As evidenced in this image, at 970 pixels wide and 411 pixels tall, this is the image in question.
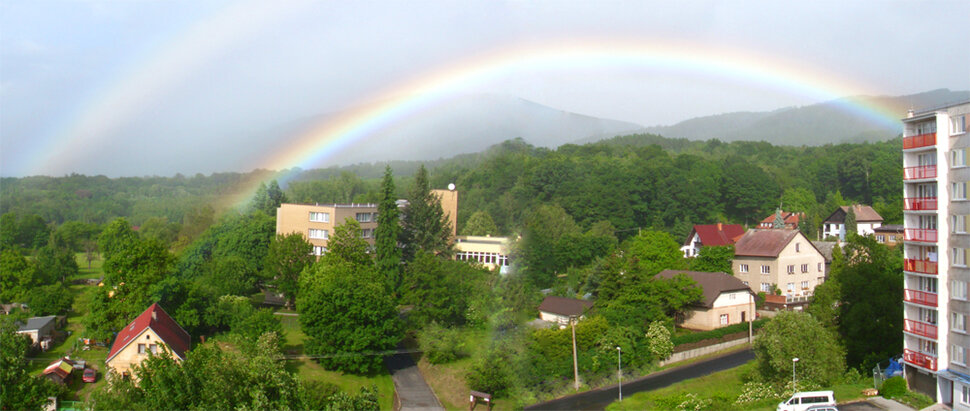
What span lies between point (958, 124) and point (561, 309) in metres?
11.0

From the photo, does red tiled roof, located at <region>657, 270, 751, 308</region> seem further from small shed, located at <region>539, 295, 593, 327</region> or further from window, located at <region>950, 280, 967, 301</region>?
window, located at <region>950, 280, 967, 301</region>

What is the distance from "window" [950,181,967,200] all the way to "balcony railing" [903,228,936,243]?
2.71 feet

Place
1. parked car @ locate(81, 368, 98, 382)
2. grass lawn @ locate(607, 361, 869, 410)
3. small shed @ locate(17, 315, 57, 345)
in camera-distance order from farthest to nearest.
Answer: small shed @ locate(17, 315, 57, 345) < parked car @ locate(81, 368, 98, 382) < grass lawn @ locate(607, 361, 869, 410)

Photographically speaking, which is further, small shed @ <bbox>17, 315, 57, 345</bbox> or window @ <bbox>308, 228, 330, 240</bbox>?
window @ <bbox>308, 228, 330, 240</bbox>

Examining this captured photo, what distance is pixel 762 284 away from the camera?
1011 inches

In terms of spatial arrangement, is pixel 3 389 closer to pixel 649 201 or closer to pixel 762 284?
pixel 762 284

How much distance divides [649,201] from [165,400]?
32761 millimetres

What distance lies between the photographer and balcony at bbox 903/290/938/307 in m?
12.9

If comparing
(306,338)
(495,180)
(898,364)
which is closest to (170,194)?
(495,180)

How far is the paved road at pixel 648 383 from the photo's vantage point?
1548 centimetres

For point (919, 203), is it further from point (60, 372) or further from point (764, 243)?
point (60, 372)

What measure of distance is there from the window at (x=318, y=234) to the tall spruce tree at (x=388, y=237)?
4869 millimetres

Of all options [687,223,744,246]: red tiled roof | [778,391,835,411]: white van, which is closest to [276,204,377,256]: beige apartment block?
[687,223,744,246]: red tiled roof

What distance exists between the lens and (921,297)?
13.3 m
